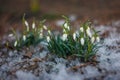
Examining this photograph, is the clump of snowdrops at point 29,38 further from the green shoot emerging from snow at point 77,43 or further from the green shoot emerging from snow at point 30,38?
the green shoot emerging from snow at point 77,43

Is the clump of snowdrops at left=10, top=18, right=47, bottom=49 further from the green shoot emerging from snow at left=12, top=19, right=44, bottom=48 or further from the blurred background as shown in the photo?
the blurred background

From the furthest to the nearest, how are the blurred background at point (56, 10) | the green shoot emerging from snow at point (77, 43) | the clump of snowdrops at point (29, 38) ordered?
1. the blurred background at point (56, 10)
2. the clump of snowdrops at point (29, 38)
3. the green shoot emerging from snow at point (77, 43)

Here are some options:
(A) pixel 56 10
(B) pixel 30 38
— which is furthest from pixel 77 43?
(A) pixel 56 10

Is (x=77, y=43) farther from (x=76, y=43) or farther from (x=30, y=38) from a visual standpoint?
(x=30, y=38)

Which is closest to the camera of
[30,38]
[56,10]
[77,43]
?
[77,43]

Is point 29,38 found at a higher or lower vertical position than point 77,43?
lower

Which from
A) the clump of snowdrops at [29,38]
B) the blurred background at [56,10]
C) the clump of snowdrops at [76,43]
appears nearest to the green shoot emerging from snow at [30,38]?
the clump of snowdrops at [29,38]
